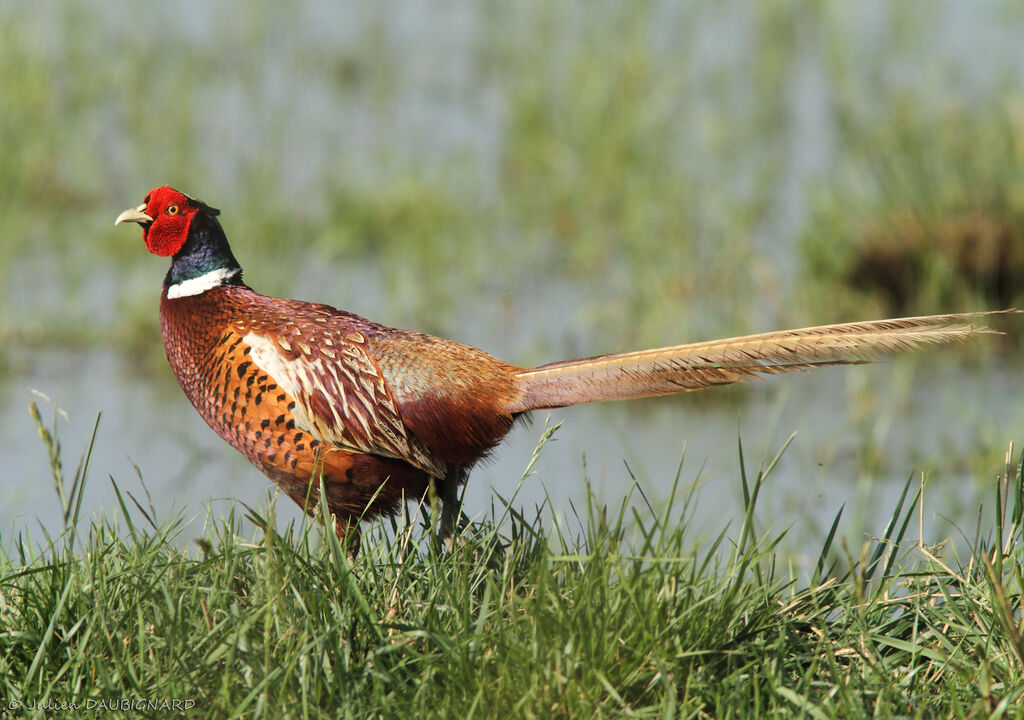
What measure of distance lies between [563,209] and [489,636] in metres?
5.37

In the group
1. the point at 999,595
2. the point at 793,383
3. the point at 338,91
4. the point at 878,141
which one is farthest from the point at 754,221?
the point at 999,595

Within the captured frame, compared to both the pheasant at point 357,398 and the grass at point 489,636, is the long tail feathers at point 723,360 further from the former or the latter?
the grass at point 489,636

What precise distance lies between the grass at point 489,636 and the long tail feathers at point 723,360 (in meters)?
0.29

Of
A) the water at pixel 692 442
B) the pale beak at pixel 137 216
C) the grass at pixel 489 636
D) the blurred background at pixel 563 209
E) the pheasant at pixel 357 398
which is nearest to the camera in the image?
the grass at pixel 489 636

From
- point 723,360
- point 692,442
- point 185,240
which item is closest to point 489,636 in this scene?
point 723,360

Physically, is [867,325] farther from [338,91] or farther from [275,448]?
[338,91]

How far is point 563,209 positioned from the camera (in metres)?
7.76

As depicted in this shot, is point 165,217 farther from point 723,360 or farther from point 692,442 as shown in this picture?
point 692,442

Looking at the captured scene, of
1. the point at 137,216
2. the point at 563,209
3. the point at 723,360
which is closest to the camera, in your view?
the point at 723,360

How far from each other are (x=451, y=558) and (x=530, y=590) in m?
0.18

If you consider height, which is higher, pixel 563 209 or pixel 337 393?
pixel 563 209

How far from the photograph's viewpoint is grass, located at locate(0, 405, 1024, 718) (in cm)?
253

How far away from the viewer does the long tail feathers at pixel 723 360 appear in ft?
9.32

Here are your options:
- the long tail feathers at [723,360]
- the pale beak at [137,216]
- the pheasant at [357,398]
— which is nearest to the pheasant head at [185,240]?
the pale beak at [137,216]
